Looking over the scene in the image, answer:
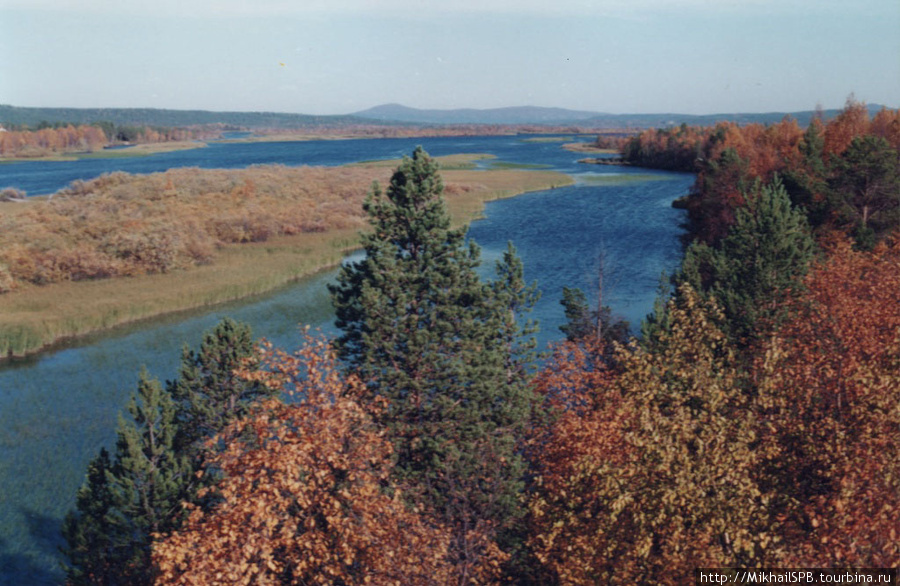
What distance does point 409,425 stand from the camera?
21438 mm

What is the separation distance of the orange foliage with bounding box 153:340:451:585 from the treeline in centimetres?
3893

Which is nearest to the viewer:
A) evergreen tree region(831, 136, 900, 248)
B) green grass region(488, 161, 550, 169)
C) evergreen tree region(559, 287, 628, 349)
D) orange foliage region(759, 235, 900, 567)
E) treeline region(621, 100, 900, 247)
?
orange foliage region(759, 235, 900, 567)

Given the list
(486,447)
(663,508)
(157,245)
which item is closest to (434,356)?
(486,447)

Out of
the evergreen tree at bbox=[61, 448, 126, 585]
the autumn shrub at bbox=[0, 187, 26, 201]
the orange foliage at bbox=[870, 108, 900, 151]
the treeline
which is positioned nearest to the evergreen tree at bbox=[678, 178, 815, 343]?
the treeline

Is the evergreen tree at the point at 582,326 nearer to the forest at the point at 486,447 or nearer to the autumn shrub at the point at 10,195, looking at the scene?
the forest at the point at 486,447

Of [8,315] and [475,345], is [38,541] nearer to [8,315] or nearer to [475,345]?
[475,345]

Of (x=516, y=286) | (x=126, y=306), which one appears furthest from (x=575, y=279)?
(x=126, y=306)

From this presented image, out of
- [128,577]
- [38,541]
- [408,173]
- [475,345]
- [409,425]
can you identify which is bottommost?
[38,541]

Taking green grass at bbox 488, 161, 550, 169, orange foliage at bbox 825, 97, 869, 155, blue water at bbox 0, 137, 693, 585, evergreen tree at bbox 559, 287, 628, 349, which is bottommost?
blue water at bbox 0, 137, 693, 585

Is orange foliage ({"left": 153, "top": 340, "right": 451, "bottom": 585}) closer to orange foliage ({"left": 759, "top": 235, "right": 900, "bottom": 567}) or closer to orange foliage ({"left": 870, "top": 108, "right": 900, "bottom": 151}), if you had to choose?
orange foliage ({"left": 759, "top": 235, "right": 900, "bottom": 567})

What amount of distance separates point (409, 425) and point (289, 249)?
168 feet

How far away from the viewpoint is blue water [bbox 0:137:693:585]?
86.2 ft

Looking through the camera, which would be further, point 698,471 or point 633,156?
point 633,156

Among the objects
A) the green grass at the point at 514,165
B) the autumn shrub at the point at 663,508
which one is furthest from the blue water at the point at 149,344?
the green grass at the point at 514,165
